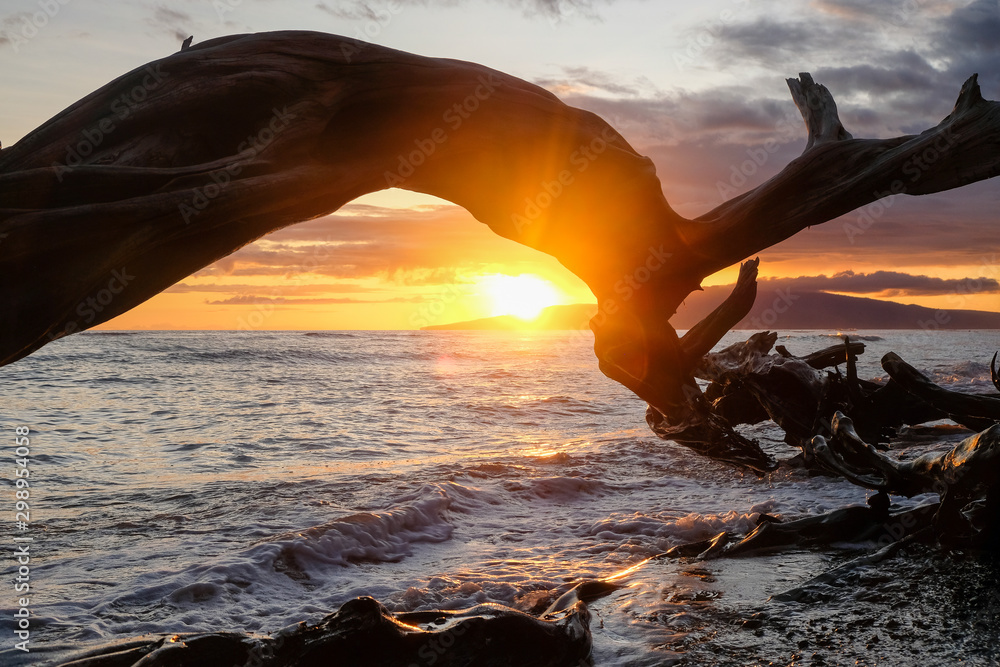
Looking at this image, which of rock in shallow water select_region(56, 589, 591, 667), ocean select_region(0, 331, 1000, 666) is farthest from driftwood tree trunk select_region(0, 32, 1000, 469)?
ocean select_region(0, 331, 1000, 666)

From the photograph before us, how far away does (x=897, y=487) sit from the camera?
4.55 metres

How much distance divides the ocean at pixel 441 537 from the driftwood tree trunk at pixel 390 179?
1.89 meters

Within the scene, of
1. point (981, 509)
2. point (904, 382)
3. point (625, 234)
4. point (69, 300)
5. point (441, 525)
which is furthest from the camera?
point (441, 525)

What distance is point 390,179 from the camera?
4.62 m

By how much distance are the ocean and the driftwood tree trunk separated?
1.89 meters

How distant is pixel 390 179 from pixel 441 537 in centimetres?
374

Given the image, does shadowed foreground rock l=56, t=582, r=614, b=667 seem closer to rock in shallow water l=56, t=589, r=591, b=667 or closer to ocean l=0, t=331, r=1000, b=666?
rock in shallow water l=56, t=589, r=591, b=667

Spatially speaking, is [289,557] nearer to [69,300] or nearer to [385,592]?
[385,592]

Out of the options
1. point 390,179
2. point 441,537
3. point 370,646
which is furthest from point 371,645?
point 441,537

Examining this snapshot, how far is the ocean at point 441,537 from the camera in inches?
140

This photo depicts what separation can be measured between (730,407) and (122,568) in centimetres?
591

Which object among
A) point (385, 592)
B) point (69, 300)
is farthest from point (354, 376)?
point (69, 300)

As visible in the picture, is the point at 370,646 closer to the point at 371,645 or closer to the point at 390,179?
the point at 371,645

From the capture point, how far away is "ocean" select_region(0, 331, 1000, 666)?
3.55m
